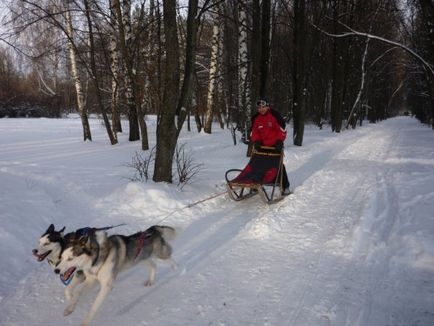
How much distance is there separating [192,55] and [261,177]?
3.07 m

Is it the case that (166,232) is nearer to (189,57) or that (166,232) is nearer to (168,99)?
(168,99)

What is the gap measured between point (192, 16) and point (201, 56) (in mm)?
17214

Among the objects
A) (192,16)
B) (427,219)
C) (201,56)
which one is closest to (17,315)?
(427,219)

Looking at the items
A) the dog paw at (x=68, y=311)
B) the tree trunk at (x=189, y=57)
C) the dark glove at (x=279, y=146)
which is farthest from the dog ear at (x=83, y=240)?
the dark glove at (x=279, y=146)

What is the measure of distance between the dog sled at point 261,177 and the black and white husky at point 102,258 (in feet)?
10.8

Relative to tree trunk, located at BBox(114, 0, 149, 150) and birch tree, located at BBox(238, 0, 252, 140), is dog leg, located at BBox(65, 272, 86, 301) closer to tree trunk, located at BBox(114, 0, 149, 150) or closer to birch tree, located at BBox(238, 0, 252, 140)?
tree trunk, located at BBox(114, 0, 149, 150)

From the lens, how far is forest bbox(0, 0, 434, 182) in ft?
27.7

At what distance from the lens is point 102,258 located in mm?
3764

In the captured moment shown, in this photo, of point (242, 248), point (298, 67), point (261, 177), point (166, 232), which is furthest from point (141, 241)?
point (298, 67)

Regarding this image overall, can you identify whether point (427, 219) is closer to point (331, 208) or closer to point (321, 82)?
point (331, 208)

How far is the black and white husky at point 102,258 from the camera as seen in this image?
3.52 meters

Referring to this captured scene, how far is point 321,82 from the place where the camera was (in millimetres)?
36594

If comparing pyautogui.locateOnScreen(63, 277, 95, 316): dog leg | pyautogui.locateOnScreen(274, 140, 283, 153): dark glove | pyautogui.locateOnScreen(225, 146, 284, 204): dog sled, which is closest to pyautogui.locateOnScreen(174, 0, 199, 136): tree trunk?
pyautogui.locateOnScreen(225, 146, 284, 204): dog sled

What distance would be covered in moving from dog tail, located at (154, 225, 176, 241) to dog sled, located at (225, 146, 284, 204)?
3.03 m
